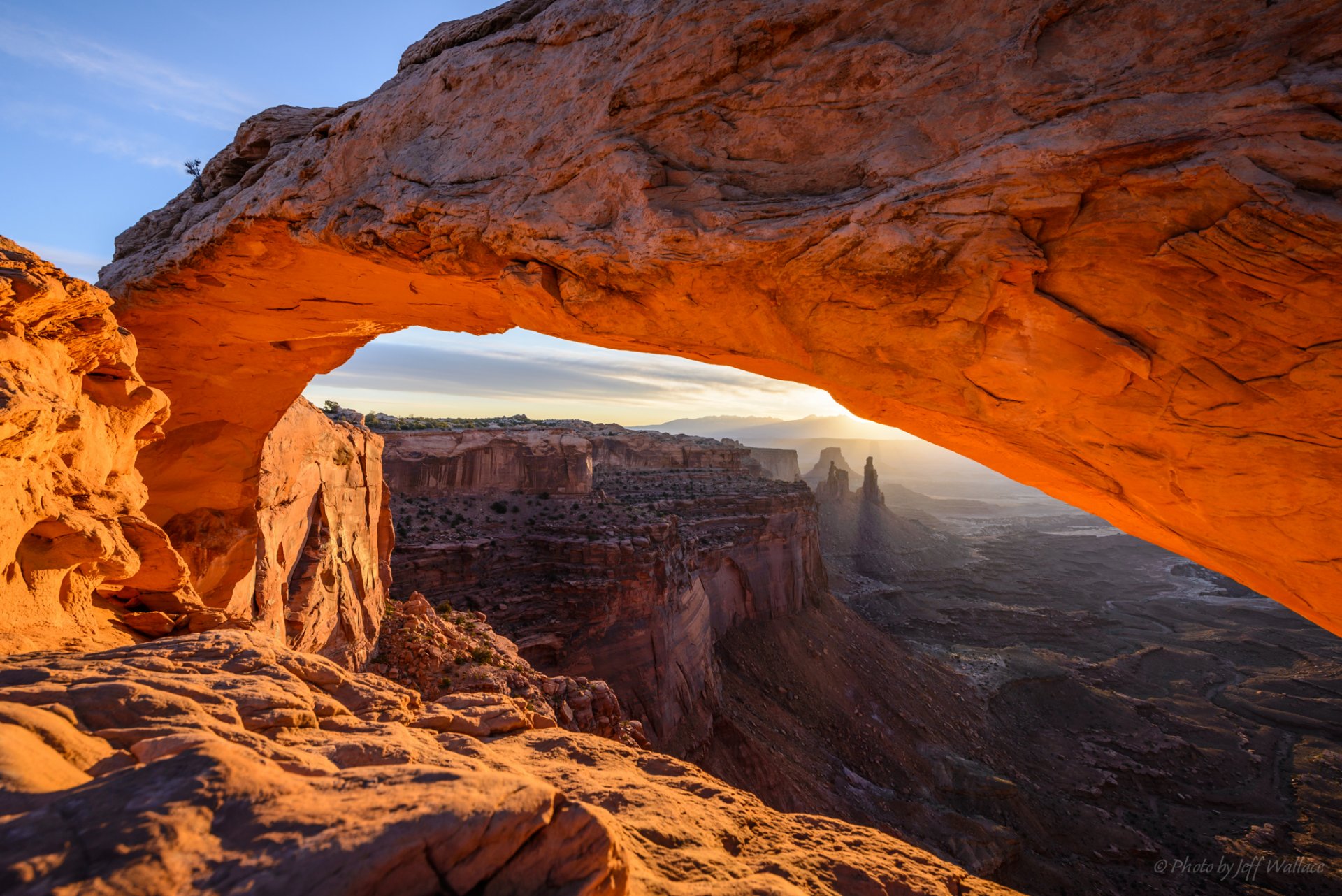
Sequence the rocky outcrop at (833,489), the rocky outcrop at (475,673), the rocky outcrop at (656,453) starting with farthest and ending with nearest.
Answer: the rocky outcrop at (833,489), the rocky outcrop at (656,453), the rocky outcrop at (475,673)

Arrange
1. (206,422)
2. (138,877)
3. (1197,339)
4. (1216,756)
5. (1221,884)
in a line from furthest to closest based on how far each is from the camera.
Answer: (1216,756)
(1221,884)
(206,422)
(1197,339)
(138,877)

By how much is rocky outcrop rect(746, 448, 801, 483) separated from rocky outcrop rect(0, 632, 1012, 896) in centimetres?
8075

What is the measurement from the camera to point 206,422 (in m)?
10.6

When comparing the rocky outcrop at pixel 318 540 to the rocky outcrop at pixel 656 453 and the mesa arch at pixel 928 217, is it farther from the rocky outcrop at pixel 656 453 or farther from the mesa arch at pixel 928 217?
the rocky outcrop at pixel 656 453

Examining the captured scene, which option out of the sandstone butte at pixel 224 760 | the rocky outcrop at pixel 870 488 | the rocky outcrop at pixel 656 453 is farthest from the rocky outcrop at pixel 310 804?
the rocky outcrop at pixel 870 488

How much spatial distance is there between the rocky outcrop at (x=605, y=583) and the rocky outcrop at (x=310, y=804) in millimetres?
14994

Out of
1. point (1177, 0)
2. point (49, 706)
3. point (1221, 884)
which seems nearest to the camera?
point (49, 706)

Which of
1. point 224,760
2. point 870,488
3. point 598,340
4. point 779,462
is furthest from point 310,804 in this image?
point 779,462

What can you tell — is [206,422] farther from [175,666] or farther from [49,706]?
[49,706]

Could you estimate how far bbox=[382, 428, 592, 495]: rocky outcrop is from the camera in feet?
91.6

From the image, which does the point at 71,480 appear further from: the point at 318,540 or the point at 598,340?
the point at 318,540

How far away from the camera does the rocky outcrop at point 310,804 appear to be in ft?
7.26

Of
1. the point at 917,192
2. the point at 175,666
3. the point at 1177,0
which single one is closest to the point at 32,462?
the point at 175,666

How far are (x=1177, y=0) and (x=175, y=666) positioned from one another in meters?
8.96
